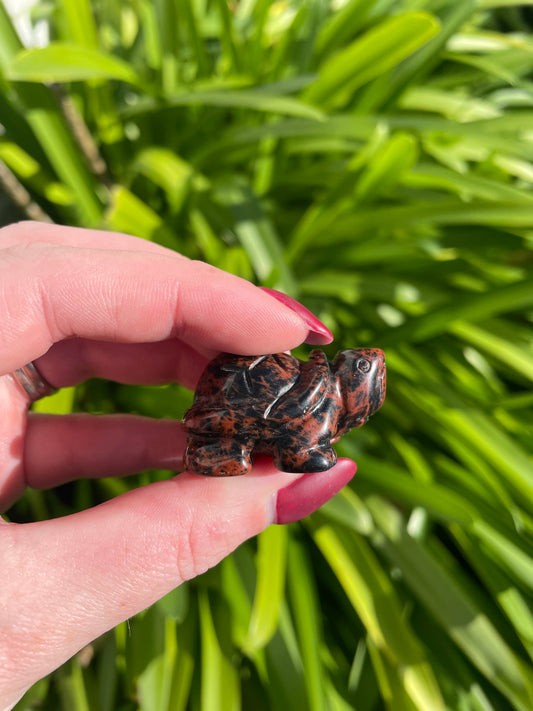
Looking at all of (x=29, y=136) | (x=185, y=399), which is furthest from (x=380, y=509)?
(x=29, y=136)

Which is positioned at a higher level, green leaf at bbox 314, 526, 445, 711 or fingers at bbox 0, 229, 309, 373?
fingers at bbox 0, 229, 309, 373

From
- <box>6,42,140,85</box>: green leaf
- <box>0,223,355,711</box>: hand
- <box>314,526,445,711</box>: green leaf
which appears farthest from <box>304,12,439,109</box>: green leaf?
<box>314,526,445,711</box>: green leaf

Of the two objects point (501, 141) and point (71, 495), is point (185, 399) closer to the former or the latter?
point (71, 495)

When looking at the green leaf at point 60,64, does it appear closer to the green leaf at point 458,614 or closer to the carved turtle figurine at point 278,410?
the carved turtle figurine at point 278,410

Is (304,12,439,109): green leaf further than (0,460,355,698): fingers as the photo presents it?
Yes

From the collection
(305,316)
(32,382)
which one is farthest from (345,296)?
(32,382)

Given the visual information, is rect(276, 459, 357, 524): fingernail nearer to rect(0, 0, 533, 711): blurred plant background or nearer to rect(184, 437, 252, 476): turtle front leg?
rect(184, 437, 252, 476): turtle front leg
